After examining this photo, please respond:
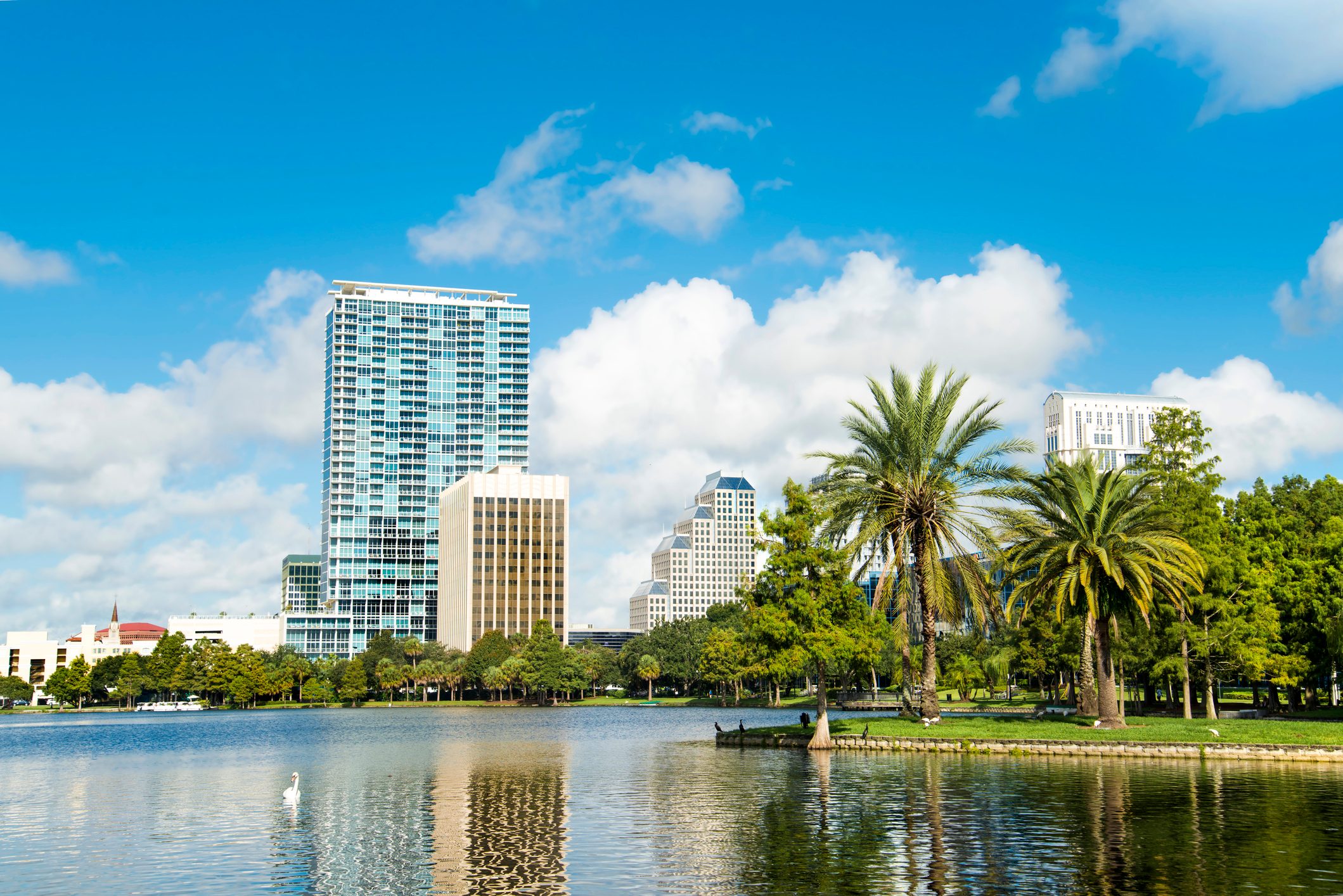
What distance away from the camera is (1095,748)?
1907 inches

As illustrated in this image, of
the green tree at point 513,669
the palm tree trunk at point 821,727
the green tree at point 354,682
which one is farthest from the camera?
the green tree at point 354,682

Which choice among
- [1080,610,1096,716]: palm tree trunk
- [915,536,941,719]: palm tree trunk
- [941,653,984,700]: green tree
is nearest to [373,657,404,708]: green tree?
[941,653,984,700]: green tree

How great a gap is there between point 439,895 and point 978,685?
127038 mm

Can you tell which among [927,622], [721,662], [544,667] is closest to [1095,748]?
[927,622]

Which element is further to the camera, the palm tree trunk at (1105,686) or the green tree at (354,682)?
the green tree at (354,682)

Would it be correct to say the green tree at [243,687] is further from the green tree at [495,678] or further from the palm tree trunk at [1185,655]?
the palm tree trunk at [1185,655]

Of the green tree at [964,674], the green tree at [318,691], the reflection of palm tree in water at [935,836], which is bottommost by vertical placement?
the green tree at [318,691]

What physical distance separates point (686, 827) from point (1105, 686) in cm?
3150

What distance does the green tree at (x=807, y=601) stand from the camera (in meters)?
56.2

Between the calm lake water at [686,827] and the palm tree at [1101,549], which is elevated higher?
the palm tree at [1101,549]

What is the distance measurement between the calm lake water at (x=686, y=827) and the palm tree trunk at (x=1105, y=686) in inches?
320

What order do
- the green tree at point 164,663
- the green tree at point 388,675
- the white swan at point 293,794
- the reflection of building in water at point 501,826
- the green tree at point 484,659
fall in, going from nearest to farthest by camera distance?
the reflection of building in water at point 501,826 → the white swan at point 293,794 → the green tree at point 388,675 → the green tree at point 164,663 → the green tree at point 484,659

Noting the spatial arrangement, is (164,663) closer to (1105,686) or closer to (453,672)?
(453,672)

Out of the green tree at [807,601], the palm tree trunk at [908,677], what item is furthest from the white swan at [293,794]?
the palm tree trunk at [908,677]
